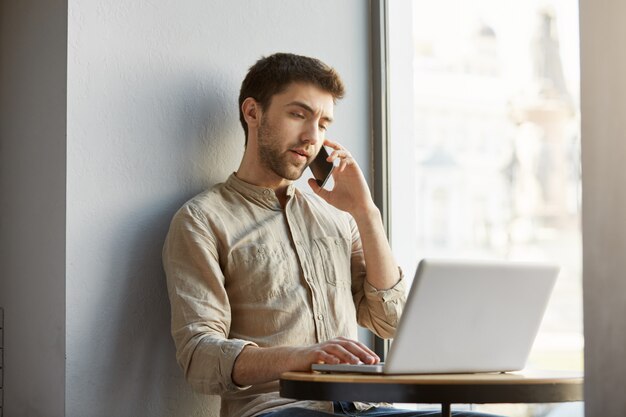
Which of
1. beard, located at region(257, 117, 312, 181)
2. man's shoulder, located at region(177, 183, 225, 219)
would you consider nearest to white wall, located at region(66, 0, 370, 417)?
man's shoulder, located at region(177, 183, 225, 219)

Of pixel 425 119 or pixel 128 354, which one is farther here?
pixel 425 119

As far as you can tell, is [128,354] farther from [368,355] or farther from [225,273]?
[368,355]

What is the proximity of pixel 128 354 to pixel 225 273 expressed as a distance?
1.21 ft

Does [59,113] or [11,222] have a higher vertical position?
[59,113]

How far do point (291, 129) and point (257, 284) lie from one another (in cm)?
46

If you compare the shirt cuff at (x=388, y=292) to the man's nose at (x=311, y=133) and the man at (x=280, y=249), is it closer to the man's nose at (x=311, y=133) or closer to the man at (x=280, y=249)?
the man at (x=280, y=249)

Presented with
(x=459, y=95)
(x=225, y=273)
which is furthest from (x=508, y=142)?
(x=225, y=273)

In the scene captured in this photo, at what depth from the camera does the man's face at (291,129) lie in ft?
9.03

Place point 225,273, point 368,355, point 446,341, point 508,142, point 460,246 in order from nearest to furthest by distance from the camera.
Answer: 1. point 446,341
2. point 368,355
3. point 225,273
4. point 508,142
5. point 460,246

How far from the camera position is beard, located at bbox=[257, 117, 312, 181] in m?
2.75

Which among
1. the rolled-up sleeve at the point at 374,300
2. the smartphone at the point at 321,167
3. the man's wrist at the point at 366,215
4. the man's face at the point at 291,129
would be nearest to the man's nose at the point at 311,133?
the man's face at the point at 291,129

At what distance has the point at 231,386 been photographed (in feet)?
7.52

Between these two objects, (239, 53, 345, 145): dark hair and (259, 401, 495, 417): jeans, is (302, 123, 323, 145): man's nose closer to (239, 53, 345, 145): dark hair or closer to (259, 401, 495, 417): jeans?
(239, 53, 345, 145): dark hair

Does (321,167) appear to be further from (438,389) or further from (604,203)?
(604,203)
